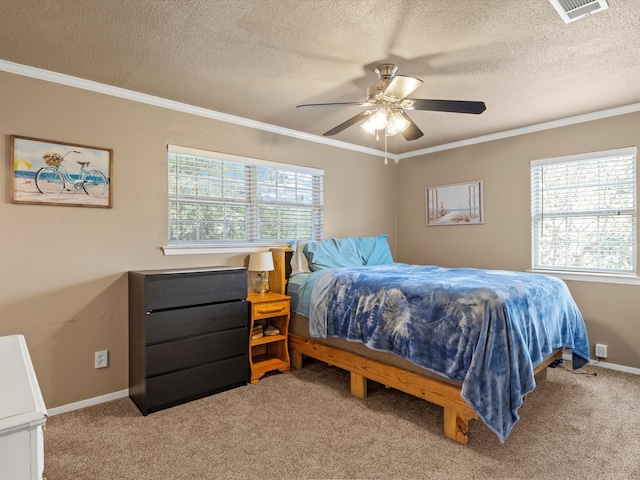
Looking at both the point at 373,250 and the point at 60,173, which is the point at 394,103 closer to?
the point at 373,250

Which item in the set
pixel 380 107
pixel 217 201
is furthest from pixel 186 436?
pixel 380 107

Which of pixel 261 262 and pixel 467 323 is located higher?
pixel 261 262

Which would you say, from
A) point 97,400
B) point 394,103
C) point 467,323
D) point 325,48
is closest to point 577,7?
point 394,103

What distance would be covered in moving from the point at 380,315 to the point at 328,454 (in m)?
0.95

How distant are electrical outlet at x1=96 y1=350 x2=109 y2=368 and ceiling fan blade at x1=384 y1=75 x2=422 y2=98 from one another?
109 inches

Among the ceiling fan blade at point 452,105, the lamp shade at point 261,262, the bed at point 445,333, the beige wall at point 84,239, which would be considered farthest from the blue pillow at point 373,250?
the ceiling fan blade at point 452,105

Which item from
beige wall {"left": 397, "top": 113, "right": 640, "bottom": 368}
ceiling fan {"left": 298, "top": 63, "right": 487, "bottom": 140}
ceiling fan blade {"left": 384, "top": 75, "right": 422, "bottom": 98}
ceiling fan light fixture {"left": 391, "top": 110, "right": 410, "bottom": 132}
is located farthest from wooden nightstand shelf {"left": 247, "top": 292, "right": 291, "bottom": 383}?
beige wall {"left": 397, "top": 113, "right": 640, "bottom": 368}

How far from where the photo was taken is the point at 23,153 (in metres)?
2.43

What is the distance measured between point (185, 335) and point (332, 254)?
1612mm

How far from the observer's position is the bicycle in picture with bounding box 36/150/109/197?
2510 mm

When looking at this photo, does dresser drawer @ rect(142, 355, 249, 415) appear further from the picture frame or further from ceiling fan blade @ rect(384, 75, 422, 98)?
the picture frame

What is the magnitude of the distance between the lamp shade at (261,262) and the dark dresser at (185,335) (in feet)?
1.12

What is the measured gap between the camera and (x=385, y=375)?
2580mm

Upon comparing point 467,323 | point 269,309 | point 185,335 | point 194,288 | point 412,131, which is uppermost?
point 412,131
